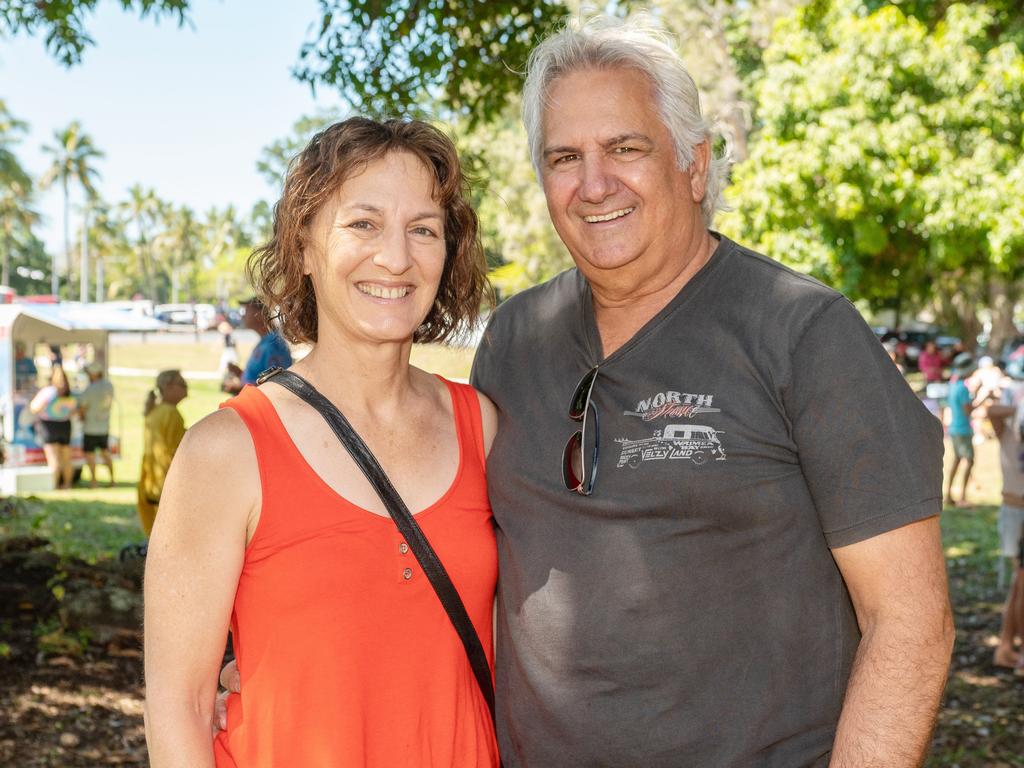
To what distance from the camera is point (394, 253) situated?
234cm

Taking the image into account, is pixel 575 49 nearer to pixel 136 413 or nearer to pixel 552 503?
pixel 552 503

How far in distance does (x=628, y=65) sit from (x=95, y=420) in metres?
16.0

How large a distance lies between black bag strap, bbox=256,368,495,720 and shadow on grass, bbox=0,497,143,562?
24.6 ft

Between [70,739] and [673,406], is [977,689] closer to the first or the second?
[70,739]

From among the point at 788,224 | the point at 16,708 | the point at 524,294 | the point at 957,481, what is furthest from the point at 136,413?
the point at 524,294

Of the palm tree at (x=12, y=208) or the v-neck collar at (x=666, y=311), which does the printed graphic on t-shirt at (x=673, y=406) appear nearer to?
the v-neck collar at (x=666, y=311)

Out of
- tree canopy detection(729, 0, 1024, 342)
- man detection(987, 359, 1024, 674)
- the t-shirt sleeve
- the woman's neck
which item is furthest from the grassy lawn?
tree canopy detection(729, 0, 1024, 342)

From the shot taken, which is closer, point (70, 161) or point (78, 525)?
point (78, 525)

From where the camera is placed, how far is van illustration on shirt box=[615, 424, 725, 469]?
2.22 metres

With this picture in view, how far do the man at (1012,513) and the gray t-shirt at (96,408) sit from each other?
13.2 m

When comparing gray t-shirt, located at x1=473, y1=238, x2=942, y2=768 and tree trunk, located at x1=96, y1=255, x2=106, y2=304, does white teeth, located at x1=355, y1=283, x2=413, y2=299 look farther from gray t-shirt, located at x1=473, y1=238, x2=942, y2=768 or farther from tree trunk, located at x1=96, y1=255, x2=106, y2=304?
tree trunk, located at x1=96, y1=255, x2=106, y2=304

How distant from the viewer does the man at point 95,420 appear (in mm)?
16828

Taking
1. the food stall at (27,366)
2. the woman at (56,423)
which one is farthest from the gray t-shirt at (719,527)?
the food stall at (27,366)

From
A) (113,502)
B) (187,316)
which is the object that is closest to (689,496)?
(113,502)
